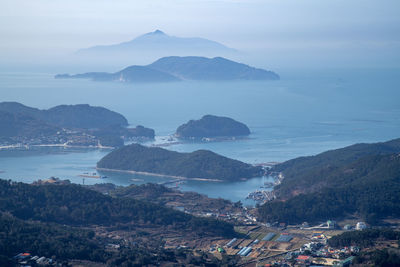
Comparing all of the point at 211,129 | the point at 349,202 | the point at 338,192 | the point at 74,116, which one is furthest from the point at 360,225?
the point at 74,116

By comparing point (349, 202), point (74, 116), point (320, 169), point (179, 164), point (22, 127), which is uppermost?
point (74, 116)

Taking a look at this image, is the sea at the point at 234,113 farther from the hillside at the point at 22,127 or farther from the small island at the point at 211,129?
the hillside at the point at 22,127

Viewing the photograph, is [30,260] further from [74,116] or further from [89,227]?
[74,116]

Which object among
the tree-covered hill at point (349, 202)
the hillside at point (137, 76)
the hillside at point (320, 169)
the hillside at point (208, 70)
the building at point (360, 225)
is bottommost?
the building at point (360, 225)

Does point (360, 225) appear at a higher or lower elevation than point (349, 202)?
lower

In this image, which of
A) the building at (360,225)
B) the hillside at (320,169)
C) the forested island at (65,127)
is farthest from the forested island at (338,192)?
the forested island at (65,127)

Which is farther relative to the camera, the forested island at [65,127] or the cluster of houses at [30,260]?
the forested island at [65,127]

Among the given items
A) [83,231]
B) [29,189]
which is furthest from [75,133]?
[83,231]

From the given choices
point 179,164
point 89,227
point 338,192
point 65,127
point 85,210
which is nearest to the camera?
point 89,227
